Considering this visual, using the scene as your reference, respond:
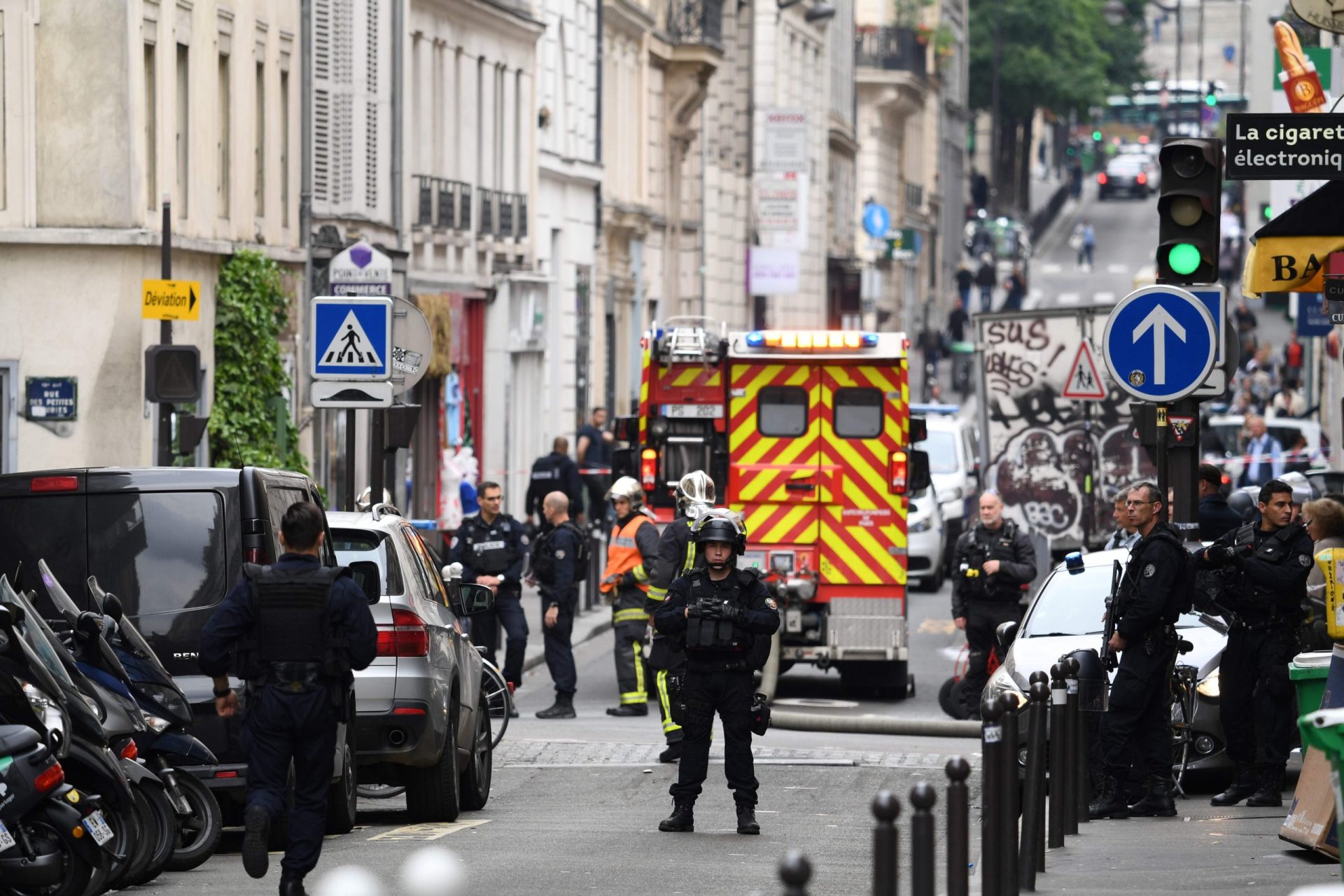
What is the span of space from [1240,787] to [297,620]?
6069mm

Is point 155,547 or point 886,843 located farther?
point 155,547

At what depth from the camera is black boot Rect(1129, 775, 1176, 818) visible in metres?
14.4

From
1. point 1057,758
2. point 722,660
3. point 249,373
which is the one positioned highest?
point 249,373

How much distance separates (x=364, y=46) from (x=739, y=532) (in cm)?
2158

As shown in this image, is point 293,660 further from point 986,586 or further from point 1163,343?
point 986,586

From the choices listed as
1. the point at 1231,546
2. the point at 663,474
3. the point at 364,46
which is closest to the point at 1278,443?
the point at 364,46

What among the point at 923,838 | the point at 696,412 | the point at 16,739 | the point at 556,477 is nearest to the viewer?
the point at 923,838

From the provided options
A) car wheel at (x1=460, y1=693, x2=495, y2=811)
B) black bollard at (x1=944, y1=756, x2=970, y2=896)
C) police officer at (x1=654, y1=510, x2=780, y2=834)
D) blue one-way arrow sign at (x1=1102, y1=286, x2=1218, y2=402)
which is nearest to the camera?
black bollard at (x1=944, y1=756, x2=970, y2=896)

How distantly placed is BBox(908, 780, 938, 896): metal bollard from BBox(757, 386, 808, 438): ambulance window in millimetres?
15988

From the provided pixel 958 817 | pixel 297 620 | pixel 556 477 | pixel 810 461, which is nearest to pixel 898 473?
pixel 810 461

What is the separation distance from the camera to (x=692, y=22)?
2202 inches

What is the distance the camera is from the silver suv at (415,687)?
554 inches

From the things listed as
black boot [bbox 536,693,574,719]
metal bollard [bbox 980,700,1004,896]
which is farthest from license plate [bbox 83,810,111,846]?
black boot [bbox 536,693,574,719]

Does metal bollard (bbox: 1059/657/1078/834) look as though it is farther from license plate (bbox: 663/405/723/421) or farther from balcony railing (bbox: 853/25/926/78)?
balcony railing (bbox: 853/25/926/78)
